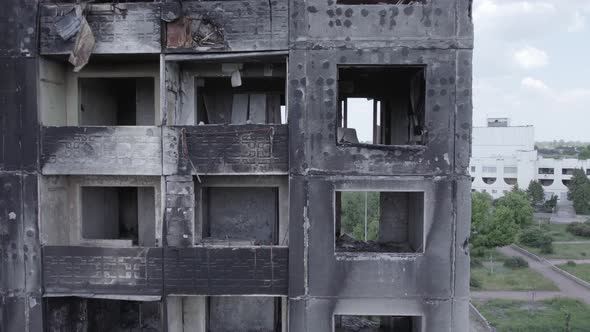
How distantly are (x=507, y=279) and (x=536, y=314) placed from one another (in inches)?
303

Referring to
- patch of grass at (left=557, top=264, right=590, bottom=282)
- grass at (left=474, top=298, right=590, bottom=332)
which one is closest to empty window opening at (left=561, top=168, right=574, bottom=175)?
patch of grass at (left=557, top=264, right=590, bottom=282)

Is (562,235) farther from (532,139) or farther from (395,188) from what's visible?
(395,188)

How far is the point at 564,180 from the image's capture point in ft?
217

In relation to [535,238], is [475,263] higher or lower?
lower

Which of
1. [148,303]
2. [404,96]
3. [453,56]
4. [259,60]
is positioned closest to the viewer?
[453,56]

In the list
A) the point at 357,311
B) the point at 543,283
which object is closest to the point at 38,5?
the point at 357,311

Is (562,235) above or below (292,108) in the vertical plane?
below

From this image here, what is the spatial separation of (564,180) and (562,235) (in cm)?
2268

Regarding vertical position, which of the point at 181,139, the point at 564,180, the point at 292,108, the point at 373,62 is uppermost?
the point at 373,62

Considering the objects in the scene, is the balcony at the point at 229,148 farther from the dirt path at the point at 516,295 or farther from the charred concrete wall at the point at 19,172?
the dirt path at the point at 516,295

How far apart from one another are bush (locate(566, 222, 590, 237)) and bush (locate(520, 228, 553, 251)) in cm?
730

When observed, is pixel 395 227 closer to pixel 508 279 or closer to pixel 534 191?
pixel 508 279

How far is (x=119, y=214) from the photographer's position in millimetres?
11750

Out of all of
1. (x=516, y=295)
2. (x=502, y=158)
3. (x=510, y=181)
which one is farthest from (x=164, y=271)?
(x=510, y=181)
